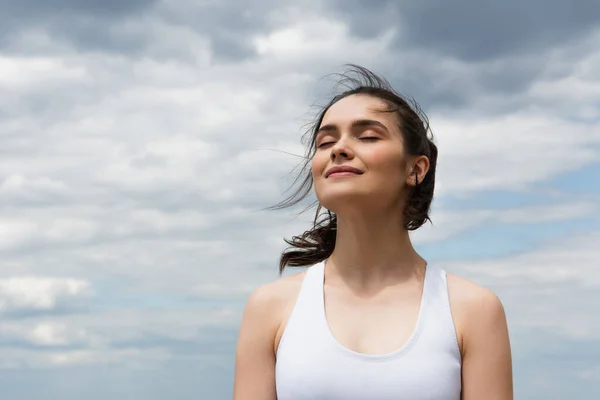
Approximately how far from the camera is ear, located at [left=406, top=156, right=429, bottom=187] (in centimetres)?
658

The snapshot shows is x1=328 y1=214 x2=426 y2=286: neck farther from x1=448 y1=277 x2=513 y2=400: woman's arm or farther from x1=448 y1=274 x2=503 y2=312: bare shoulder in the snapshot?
x1=448 y1=277 x2=513 y2=400: woman's arm

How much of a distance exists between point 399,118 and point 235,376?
93.4 inches

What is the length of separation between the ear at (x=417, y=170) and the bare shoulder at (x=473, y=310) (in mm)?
856

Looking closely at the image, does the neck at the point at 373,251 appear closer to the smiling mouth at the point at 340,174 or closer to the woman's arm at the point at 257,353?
the smiling mouth at the point at 340,174

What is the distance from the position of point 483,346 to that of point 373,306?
856mm

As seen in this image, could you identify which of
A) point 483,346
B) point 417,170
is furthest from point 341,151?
point 483,346

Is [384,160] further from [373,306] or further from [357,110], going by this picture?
[373,306]

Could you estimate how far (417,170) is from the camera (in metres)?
6.67

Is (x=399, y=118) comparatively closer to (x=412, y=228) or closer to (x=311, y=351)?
(x=412, y=228)

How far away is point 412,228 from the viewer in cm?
666

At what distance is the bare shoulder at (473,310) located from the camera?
20.4 feet

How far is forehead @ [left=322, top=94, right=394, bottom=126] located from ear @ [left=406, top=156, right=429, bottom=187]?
1.26ft

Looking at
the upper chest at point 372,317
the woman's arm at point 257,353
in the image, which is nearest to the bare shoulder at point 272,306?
the woman's arm at point 257,353

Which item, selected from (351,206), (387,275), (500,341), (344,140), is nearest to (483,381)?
(500,341)
